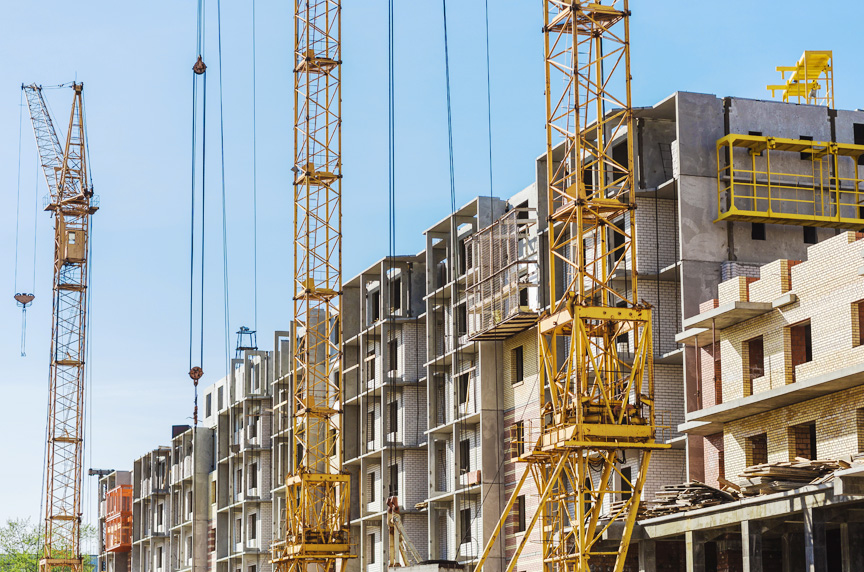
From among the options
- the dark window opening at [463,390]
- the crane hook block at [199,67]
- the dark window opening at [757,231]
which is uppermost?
the crane hook block at [199,67]

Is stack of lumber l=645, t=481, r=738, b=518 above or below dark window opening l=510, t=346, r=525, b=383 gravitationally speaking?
below

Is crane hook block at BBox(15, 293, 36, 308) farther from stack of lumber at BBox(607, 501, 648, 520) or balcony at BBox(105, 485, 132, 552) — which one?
stack of lumber at BBox(607, 501, 648, 520)

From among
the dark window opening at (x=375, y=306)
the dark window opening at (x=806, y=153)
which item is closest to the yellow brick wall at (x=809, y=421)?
the dark window opening at (x=806, y=153)

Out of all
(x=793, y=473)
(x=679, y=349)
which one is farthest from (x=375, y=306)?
(x=793, y=473)

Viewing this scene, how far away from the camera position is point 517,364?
62.4 metres

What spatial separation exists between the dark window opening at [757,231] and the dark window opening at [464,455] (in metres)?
18.8

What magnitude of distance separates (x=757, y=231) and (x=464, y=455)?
1974 centimetres

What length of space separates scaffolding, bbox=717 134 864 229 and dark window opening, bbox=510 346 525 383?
14176mm

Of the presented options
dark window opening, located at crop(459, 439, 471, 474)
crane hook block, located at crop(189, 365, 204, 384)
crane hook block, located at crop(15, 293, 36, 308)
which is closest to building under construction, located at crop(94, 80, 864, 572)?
dark window opening, located at crop(459, 439, 471, 474)

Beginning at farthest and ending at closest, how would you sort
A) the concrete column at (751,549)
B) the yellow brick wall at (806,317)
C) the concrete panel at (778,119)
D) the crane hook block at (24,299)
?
the crane hook block at (24,299) < the concrete panel at (778,119) < the yellow brick wall at (806,317) < the concrete column at (751,549)

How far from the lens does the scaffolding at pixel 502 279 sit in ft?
193

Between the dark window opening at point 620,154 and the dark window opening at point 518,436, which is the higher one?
the dark window opening at point 620,154

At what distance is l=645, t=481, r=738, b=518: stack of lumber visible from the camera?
4214 centimetres

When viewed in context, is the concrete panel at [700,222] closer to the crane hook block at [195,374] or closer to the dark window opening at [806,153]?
the dark window opening at [806,153]
